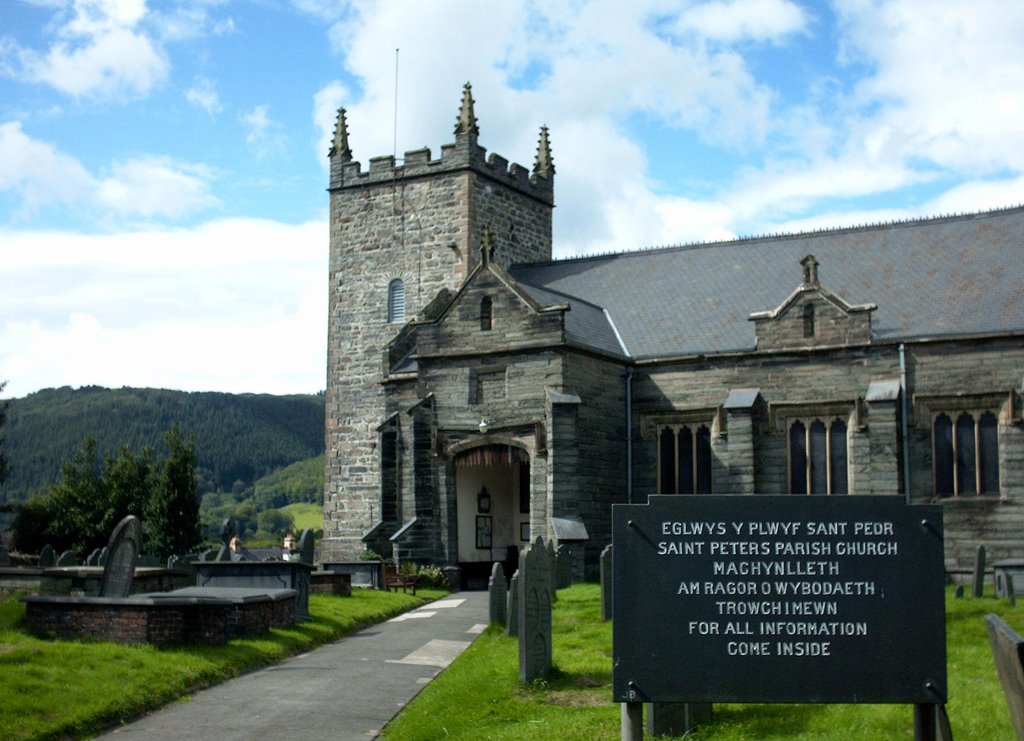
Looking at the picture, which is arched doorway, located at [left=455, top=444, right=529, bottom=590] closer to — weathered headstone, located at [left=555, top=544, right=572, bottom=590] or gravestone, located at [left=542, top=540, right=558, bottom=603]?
gravestone, located at [left=542, top=540, right=558, bottom=603]

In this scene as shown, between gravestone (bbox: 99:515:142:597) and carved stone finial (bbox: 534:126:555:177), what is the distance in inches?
1179

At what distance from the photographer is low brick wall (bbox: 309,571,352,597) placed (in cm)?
2666

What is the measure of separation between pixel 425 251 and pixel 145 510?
21666mm

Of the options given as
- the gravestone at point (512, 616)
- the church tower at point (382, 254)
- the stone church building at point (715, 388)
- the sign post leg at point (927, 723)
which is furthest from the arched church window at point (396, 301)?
the sign post leg at point (927, 723)

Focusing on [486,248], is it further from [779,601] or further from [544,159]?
[779,601]

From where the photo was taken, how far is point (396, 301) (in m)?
43.7

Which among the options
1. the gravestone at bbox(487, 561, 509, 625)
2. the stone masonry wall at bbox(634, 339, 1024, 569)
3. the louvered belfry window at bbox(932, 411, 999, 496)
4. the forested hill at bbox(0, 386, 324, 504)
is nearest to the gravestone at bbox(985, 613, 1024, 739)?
the gravestone at bbox(487, 561, 509, 625)

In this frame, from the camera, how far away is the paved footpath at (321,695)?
13.2 m

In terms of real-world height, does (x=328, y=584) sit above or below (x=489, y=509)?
below

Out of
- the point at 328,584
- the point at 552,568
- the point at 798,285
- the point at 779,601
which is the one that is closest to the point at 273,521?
the point at 798,285

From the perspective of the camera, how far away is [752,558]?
8.74 meters

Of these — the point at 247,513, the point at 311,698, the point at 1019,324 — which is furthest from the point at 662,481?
the point at 247,513

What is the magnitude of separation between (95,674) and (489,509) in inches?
912

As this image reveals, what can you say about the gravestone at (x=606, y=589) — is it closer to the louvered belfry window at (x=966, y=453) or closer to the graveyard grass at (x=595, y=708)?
the graveyard grass at (x=595, y=708)
